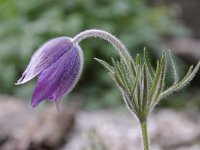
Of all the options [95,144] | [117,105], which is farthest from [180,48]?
[95,144]

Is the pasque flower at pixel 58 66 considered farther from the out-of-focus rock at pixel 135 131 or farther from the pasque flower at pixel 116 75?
the out-of-focus rock at pixel 135 131

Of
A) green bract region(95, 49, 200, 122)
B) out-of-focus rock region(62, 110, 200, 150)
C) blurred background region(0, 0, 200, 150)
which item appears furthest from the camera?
blurred background region(0, 0, 200, 150)

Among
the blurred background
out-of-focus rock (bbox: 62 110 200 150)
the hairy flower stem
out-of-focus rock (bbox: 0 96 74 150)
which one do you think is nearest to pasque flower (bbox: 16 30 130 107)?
the hairy flower stem

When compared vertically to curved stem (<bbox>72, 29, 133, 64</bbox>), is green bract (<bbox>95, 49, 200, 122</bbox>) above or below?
below

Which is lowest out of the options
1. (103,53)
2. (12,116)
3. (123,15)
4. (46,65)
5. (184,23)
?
(46,65)

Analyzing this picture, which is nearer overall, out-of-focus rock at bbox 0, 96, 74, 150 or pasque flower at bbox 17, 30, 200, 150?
pasque flower at bbox 17, 30, 200, 150

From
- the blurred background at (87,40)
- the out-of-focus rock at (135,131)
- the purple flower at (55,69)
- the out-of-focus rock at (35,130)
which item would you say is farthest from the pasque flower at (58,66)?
the blurred background at (87,40)

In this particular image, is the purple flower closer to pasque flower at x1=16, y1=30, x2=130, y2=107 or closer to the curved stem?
pasque flower at x1=16, y1=30, x2=130, y2=107

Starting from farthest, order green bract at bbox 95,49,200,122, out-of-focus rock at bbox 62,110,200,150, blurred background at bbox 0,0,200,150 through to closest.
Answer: blurred background at bbox 0,0,200,150
out-of-focus rock at bbox 62,110,200,150
green bract at bbox 95,49,200,122

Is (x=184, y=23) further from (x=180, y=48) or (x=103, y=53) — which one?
(x=103, y=53)
